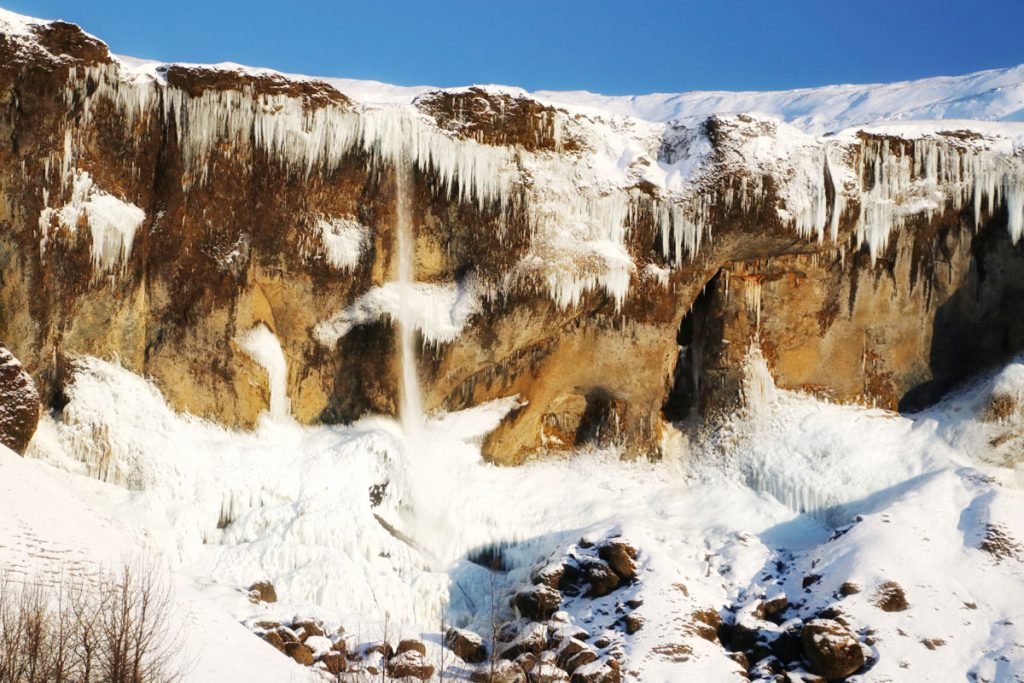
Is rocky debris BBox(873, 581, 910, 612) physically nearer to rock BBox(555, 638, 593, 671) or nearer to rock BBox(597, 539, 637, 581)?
rock BBox(597, 539, 637, 581)

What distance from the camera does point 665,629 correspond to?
29.7 meters

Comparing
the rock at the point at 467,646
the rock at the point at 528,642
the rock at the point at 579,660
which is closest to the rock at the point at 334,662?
the rock at the point at 467,646

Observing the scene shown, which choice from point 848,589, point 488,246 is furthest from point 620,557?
point 488,246

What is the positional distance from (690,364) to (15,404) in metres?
16.5

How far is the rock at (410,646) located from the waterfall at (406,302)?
8170mm

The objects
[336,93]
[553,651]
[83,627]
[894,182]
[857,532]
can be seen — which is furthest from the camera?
[894,182]

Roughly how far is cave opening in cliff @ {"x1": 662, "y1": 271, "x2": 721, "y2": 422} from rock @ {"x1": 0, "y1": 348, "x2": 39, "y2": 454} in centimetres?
1549

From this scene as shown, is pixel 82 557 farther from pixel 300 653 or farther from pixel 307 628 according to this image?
pixel 307 628

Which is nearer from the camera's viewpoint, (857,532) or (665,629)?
(665,629)

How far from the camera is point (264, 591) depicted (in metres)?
30.6

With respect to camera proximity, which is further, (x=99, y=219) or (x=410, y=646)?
(x=99, y=219)

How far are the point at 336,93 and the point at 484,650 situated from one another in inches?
515

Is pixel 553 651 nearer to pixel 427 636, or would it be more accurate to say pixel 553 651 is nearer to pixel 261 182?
pixel 427 636

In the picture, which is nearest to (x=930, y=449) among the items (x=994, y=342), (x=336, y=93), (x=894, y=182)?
(x=994, y=342)
